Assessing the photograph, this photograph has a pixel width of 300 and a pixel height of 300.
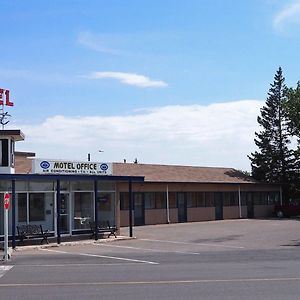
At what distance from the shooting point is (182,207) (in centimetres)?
4441

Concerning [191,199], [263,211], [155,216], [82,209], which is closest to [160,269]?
[82,209]

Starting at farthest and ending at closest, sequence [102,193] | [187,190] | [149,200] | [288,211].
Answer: [288,211] < [187,190] < [149,200] < [102,193]

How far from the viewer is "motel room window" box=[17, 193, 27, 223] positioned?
27641 mm

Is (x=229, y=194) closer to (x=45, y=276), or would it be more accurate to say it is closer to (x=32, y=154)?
(x=32, y=154)

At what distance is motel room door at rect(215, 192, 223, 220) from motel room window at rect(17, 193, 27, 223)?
22690 mm

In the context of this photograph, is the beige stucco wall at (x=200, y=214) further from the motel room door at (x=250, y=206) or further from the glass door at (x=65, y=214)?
the glass door at (x=65, y=214)

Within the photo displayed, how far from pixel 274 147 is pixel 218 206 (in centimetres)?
1414

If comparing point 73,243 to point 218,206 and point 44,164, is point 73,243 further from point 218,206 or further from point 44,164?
point 218,206

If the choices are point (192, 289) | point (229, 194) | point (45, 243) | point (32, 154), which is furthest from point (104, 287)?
point (229, 194)

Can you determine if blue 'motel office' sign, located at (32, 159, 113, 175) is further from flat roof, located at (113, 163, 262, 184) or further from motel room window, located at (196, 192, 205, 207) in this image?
motel room window, located at (196, 192, 205, 207)

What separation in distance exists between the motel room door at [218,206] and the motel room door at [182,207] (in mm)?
4008

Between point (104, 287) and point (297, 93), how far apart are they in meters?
45.6

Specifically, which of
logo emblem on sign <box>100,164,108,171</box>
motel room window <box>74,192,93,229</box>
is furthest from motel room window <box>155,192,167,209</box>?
logo emblem on sign <box>100,164,108,171</box>

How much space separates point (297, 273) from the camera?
14.6 metres
